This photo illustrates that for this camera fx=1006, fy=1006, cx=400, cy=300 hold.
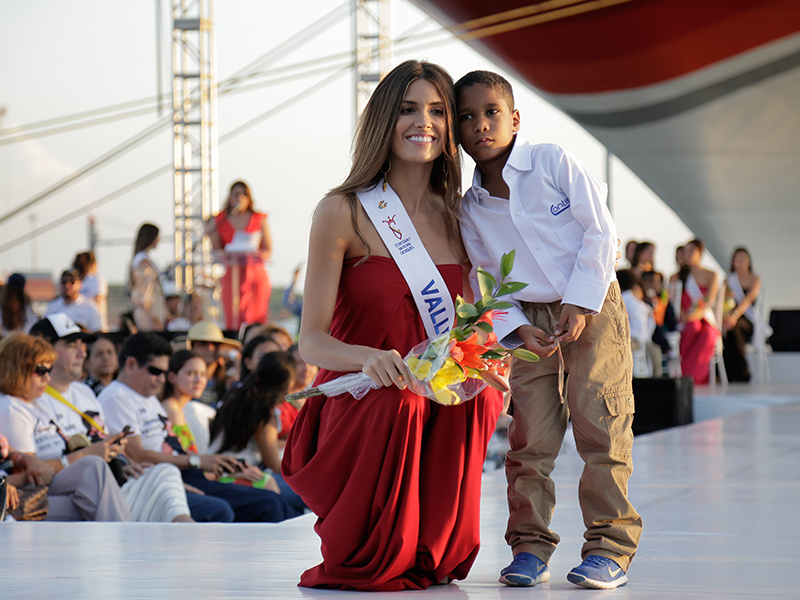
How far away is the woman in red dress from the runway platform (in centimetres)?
11

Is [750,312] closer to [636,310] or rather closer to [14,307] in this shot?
[636,310]

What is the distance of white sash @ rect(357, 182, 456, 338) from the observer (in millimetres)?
2361

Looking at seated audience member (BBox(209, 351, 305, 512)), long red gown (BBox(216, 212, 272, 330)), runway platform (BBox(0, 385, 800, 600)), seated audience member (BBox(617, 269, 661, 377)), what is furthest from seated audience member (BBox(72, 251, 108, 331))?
runway platform (BBox(0, 385, 800, 600))

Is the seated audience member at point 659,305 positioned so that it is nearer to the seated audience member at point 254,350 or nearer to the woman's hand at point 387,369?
the seated audience member at point 254,350

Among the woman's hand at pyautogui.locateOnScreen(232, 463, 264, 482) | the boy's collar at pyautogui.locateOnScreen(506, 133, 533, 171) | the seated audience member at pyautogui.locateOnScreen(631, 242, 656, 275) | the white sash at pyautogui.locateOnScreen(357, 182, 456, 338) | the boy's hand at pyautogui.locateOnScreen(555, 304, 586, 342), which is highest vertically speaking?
the seated audience member at pyautogui.locateOnScreen(631, 242, 656, 275)

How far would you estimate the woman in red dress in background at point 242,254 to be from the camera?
339 inches

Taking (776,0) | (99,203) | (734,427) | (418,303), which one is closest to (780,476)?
(734,427)

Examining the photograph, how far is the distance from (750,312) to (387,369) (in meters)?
9.99

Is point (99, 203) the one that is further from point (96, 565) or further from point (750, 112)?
point (96, 565)

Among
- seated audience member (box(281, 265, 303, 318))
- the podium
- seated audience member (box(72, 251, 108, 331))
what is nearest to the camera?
seated audience member (box(72, 251, 108, 331))

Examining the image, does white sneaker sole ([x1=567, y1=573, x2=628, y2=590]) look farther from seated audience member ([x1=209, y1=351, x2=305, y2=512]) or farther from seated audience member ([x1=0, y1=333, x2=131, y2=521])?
seated audience member ([x1=209, y1=351, x2=305, y2=512])

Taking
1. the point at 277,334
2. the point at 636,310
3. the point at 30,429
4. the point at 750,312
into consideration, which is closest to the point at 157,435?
the point at 30,429

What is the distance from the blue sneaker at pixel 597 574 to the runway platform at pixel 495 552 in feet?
0.09

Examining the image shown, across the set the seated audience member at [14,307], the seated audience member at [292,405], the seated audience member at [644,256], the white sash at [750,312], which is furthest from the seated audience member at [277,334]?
the white sash at [750,312]
